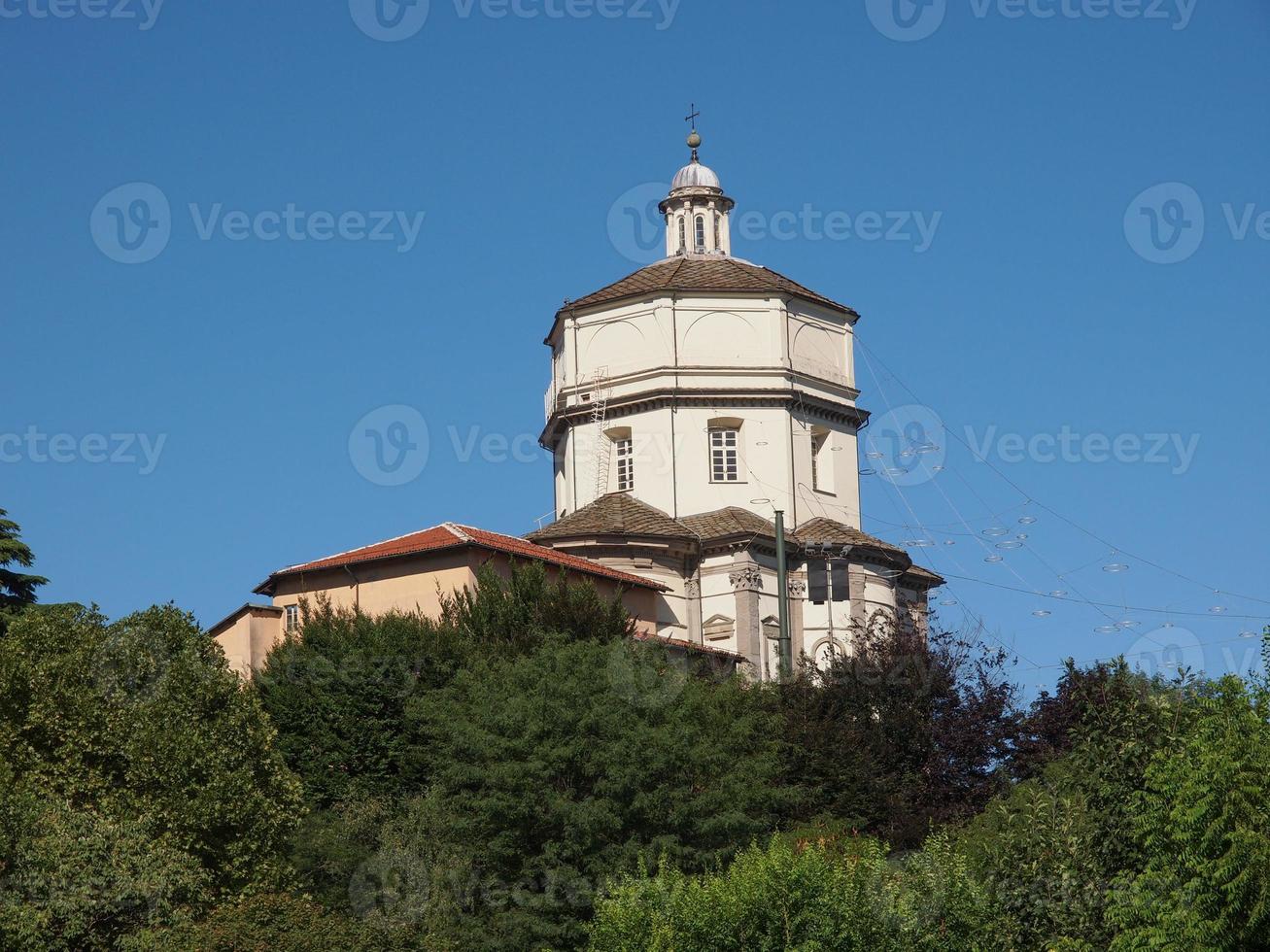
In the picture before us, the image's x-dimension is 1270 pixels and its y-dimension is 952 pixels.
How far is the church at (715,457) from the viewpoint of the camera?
56.7 meters

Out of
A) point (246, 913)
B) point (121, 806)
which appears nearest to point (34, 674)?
point (121, 806)

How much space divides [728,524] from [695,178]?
12647mm

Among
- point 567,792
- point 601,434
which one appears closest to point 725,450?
point 601,434

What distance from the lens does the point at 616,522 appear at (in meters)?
57.1

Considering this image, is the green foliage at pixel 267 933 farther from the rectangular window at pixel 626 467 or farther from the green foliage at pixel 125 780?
the rectangular window at pixel 626 467

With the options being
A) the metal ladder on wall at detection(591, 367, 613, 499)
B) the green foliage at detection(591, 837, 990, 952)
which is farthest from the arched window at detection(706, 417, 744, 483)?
the green foliage at detection(591, 837, 990, 952)

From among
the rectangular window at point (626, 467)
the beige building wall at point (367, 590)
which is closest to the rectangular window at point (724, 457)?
the rectangular window at point (626, 467)

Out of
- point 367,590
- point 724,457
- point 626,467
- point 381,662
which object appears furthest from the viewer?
point 626,467

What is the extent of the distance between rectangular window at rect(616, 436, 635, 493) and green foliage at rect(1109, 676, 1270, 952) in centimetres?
3279

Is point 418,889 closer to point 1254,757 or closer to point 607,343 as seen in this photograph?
point 1254,757

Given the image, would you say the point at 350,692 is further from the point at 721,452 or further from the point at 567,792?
the point at 721,452

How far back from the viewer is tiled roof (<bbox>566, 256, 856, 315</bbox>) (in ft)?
197

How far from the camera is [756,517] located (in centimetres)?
5822

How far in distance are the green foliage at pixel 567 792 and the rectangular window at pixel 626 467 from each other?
1926 centimetres
